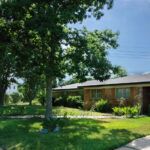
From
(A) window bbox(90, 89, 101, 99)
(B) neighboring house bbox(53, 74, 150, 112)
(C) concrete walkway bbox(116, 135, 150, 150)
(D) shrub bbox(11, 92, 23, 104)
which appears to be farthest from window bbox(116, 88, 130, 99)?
(D) shrub bbox(11, 92, 23, 104)

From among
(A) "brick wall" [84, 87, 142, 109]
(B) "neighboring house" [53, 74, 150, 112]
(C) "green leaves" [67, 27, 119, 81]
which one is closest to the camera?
(C) "green leaves" [67, 27, 119, 81]

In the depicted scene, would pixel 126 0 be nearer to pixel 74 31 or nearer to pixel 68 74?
pixel 74 31

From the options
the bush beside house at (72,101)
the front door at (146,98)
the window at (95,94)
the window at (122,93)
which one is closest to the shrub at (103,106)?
the window at (122,93)

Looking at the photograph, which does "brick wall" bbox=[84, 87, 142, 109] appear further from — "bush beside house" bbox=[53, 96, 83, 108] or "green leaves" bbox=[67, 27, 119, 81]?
"green leaves" bbox=[67, 27, 119, 81]

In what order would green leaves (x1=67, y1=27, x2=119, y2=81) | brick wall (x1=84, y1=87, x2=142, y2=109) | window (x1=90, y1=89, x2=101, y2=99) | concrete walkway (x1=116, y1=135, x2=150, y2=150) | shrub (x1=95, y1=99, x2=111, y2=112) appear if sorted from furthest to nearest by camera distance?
window (x1=90, y1=89, x2=101, y2=99)
shrub (x1=95, y1=99, x2=111, y2=112)
brick wall (x1=84, y1=87, x2=142, y2=109)
green leaves (x1=67, y1=27, x2=119, y2=81)
concrete walkway (x1=116, y1=135, x2=150, y2=150)

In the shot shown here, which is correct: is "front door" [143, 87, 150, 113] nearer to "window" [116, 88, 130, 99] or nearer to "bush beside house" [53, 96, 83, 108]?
"window" [116, 88, 130, 99]

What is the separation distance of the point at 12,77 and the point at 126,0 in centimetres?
1802

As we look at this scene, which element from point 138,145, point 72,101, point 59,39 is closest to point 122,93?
point 72,101

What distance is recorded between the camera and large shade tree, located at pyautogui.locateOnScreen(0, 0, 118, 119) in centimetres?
821

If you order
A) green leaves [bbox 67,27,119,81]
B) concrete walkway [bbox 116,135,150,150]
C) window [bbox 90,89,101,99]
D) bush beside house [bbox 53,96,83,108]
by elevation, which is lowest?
concrete walkway [bbox 116,135,150,150]

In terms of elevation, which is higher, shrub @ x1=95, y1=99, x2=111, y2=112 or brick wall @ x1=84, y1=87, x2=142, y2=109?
brick wall @ x1=84, y1=87, x2=142, y2=109

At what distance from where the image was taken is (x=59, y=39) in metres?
8.97

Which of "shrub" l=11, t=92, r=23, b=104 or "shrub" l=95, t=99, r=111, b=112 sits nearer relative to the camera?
"shrub" l=95, t=99, r=111, b=112

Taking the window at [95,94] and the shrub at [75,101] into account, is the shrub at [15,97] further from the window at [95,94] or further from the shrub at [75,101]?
the window at [95,94]
